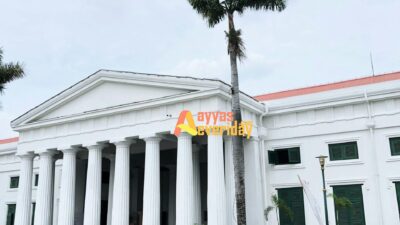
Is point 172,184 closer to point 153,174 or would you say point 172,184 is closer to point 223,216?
point 153,174

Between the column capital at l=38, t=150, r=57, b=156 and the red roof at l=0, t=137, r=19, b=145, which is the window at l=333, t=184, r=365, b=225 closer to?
the column capital at l=38, t=150, r=57, b=156

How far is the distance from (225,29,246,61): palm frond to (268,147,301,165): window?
20.9 ft

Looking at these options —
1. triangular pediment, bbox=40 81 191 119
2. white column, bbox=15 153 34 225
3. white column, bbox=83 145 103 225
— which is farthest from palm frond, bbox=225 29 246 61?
white column, bbox=15 153 34 225

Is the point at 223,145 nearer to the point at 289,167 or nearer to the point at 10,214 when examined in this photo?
the point at 289,167

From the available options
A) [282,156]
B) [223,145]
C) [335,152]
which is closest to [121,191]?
[223,145]

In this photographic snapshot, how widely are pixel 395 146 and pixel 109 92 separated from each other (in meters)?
13.3

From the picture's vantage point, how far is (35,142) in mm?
22828

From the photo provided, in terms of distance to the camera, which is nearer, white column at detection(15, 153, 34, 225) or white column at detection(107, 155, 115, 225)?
white column at detection(15, 153, 34, 225)

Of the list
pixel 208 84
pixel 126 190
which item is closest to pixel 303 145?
pixel 208 84

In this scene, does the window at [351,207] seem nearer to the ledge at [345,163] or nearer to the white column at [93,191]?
the ledge at [345,163]

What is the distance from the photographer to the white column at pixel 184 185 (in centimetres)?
1716

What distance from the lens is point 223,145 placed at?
1973 centimetres

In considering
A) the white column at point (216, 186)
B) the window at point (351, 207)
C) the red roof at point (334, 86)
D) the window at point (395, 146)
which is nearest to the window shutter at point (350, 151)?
the window at point (351, 207)

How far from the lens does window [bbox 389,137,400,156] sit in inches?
720
